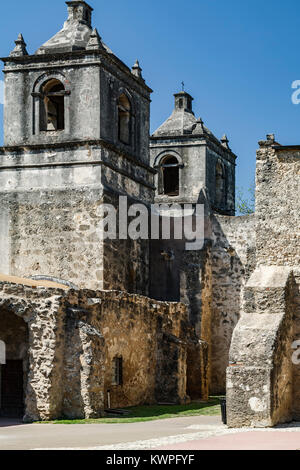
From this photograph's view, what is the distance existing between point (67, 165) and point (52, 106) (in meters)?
2.48

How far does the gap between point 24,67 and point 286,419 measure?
13990mm

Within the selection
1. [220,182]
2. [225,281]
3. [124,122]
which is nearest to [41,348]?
[225,281]

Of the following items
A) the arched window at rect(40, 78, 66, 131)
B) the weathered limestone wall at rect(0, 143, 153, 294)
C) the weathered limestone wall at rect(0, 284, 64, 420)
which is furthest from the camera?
the arched window at rect(40, 78, 66, 131)

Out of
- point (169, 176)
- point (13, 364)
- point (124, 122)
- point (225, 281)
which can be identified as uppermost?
point (124, 122)

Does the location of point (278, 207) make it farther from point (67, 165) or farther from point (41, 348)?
point (67, 165)

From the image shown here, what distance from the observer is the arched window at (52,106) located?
24.3 metres

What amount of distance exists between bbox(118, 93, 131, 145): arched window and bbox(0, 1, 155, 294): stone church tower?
12.4 inches

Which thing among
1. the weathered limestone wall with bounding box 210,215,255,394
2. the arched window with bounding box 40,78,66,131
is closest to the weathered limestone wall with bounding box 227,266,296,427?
the weathered limestone wall with bounding box 210,215,255,394

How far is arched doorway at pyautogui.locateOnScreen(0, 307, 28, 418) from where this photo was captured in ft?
57.3

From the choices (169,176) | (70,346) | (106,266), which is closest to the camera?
(70,346)

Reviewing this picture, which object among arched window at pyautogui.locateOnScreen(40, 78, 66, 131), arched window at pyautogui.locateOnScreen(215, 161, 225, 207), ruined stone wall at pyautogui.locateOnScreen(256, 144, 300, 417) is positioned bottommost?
ruined stone wall at pyautogui.locateOnScreen(256, 144, 300, 417)

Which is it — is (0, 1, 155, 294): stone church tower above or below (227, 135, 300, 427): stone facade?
above

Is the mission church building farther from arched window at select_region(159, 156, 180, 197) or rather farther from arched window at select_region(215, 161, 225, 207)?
arched window at select_region(215, 161, 225, 207)

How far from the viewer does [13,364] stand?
1775 centimetres
